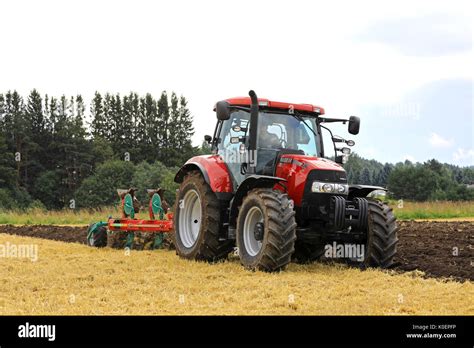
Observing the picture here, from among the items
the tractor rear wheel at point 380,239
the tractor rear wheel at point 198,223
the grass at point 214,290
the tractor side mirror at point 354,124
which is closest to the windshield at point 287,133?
the tractor side mirror at point 354,124

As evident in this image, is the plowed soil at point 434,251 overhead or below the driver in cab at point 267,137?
below

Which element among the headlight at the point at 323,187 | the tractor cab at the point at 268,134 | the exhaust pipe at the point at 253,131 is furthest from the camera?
the tractor cab at the point at 268,134

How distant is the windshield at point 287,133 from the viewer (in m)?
9.07

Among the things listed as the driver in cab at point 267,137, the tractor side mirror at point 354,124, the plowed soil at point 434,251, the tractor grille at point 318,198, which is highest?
the tractor side mirror at point 354,124

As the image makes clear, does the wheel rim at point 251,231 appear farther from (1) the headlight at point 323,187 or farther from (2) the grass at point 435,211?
(2) the grass at point 435,211

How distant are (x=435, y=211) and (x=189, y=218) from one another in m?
17.0

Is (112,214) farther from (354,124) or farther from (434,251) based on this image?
(354,124)

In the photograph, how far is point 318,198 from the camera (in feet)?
27.7

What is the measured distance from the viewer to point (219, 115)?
863 cm

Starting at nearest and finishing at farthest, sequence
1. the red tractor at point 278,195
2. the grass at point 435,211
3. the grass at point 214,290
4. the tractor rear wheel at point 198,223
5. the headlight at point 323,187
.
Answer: the grass at point 214,290, the red tractor at point 278,195, the headlight at point 323,187, the tractor rear wheel at point 198,223, the grass at point 435,211
